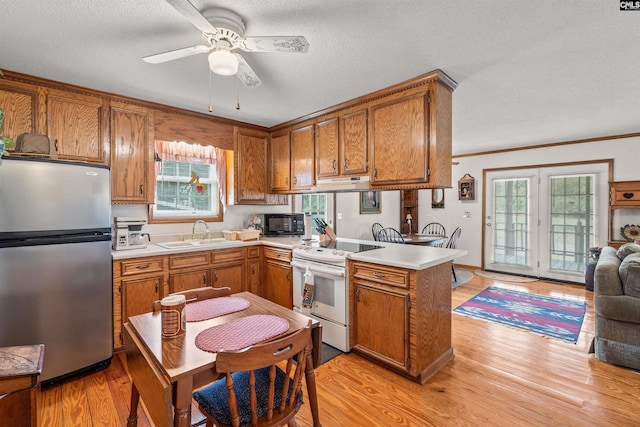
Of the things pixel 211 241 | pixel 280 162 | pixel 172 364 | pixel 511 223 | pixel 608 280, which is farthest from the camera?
pixel 511 223

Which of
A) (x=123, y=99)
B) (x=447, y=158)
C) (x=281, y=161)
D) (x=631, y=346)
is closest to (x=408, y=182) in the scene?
(x=447, y=158)

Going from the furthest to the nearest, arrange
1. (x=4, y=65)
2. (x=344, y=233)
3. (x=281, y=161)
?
1. (x=344, y=233)
2. (x=281, y=161)
3. (x=4, y=65)

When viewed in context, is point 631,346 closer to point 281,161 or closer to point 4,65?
point 281,161

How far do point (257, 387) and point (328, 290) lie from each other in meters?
1.46

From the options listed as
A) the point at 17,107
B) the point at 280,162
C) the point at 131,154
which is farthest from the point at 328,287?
the point at 17,107

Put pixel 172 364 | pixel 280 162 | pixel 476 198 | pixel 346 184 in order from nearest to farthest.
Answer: pixel 172 364
pixel 346 184
pixel 280 162
pixel 476 198

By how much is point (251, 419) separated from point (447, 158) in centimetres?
240

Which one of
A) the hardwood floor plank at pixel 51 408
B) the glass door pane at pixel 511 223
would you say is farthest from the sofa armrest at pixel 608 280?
the hardwood floor plank at pixel 51 408

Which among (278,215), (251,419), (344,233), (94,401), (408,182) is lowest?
(94,401)

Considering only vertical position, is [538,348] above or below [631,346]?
below

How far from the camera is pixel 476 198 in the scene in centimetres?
601

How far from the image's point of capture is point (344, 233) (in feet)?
18.3

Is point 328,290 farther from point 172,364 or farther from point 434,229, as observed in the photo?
point 434,229

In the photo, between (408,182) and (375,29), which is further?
(408,182)
